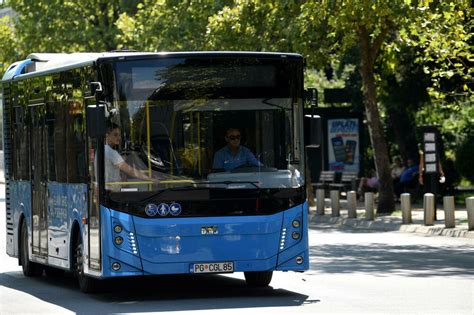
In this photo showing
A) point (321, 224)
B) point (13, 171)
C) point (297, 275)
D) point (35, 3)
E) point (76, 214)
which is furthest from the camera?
point (35, 3)

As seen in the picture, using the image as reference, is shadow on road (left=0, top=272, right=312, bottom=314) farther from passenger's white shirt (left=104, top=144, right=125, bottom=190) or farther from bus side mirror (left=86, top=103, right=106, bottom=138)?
bus side mirror (left=86, top=103, right=106, bottom=138)

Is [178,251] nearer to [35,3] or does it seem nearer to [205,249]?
[205,249]

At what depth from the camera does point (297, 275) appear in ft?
63.9

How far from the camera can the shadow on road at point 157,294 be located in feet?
49.8

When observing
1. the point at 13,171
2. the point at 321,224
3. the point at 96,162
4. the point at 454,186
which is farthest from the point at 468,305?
the point at 454,186

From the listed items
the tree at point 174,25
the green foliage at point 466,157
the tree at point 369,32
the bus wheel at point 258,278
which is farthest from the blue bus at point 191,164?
the green foliage at point 466,157

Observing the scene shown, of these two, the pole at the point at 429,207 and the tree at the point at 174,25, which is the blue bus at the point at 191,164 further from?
the tree at the point at 174,25

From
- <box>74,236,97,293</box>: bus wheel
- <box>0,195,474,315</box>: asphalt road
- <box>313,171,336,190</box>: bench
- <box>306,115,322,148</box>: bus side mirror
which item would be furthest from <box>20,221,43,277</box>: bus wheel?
<box>313,171,336,190</box>: bench

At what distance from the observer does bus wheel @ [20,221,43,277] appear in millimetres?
19859

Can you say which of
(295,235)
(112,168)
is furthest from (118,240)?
(295,235)

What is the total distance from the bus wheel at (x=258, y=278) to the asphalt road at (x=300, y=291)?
5.3 inches

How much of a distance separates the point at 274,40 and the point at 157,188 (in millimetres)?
21254

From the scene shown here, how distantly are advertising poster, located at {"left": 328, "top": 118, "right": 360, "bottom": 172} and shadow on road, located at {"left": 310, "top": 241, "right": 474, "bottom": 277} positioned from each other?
18782 mm

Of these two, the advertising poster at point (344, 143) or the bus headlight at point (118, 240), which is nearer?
the bus headlight at point (118, 240)
